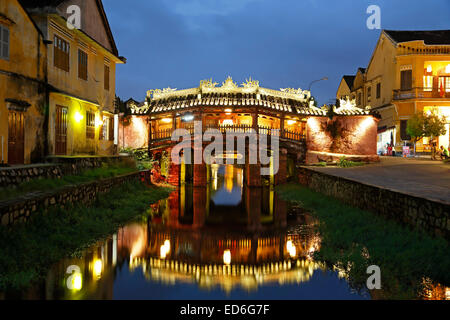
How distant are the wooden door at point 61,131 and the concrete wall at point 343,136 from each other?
17659 mm

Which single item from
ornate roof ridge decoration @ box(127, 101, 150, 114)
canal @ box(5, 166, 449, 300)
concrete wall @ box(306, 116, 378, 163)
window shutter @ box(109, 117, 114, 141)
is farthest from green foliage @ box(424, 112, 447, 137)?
window shutter @ box(109, 117, 114, 141)

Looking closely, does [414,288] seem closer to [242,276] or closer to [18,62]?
[242,276]

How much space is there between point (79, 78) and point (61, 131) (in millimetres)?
2980

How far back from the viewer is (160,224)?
41.1 feet

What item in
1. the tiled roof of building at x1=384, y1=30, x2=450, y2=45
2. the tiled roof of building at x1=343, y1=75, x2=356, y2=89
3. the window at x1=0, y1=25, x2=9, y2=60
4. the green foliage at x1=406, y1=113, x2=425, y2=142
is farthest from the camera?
the tiled roof of building at x1=343, y1=75, x2=356, y2=89

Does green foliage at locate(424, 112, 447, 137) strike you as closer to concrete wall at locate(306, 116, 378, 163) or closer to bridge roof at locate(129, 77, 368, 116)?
concrete wall at locate(306, 116, 378, 163)

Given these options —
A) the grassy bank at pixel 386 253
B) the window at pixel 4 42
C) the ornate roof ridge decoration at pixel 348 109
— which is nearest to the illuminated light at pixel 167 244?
the grassy bank at pixel 386 253

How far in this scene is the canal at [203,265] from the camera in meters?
6.39

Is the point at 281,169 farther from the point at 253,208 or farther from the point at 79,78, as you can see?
the point at 79,78

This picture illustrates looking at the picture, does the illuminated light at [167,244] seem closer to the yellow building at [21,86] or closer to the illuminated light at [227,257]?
the illuminated light at [227,257]

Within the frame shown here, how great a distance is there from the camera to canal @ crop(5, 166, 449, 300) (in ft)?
21.0

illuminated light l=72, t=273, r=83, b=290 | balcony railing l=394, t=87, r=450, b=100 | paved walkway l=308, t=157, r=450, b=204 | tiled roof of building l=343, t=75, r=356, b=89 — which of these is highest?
tiled roof of building l=343, t=75, r=356, b=89

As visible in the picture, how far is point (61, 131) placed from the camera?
51.8 ft

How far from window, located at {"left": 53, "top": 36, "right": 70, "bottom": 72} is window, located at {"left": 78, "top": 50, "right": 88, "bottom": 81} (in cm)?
108
